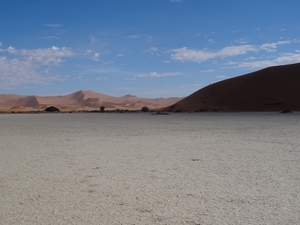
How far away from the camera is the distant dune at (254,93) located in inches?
1842

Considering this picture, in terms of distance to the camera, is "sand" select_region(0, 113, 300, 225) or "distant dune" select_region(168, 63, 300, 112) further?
"distant dune" select_region(168, 63, 300, 112)

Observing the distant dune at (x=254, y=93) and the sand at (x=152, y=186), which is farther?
the distant dune at (x=254, y=93)

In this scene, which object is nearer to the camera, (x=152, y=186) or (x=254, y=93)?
(x=152, y=186)

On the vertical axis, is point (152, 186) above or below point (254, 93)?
below

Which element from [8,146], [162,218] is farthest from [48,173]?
[8,146]

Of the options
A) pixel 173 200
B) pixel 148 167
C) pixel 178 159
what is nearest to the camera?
pixel 173 200

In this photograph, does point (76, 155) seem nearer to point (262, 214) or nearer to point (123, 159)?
point (123, 159)

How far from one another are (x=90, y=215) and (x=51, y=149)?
7.20 meters

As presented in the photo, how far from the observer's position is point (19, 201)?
5.60 meters

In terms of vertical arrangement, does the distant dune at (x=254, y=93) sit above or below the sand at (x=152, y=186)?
above

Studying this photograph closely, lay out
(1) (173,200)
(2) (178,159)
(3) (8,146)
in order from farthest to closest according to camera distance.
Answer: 1. (3) (8,146)
2. (2) (178,159)
3. (1) (173,200)

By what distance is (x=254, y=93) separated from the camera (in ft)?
172

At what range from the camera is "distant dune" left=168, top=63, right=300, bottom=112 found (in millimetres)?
46781

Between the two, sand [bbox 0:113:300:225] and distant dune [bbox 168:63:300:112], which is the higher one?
distant dune [bbox 168:63:300:112]
